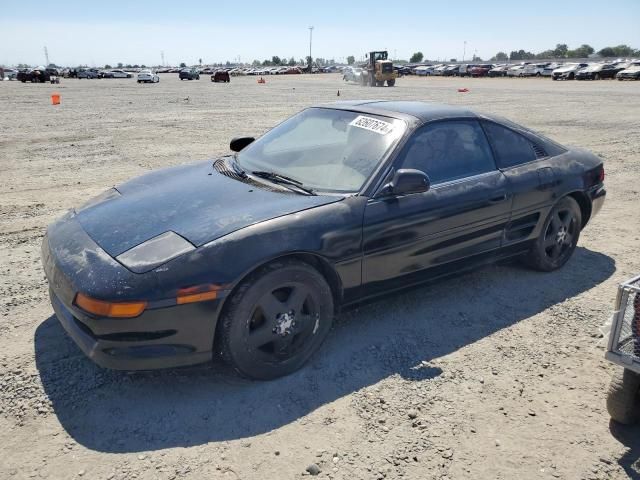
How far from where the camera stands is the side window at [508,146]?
157 inches

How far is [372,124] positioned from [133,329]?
2.14 m

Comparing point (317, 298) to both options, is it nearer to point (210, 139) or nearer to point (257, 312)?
point (257, 312)

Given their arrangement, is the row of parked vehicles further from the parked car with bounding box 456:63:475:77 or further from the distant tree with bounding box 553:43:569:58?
the distant tree with bounding box 553:43:569:58

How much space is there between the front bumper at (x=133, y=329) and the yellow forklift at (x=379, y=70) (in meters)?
38.3

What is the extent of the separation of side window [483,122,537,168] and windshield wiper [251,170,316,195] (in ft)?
5.46

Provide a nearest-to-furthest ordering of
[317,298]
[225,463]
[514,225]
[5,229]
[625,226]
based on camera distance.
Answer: [225,463] → [317,298] → [514,225] → [5,229] → [625,226]

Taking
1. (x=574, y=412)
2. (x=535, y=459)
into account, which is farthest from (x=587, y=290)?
(x=535, y=459)

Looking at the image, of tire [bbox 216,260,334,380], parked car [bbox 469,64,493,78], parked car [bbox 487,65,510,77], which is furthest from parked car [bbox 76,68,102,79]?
tire [bbox 216,260,334,380]

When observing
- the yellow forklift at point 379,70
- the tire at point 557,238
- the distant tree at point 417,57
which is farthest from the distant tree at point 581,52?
the tire at point 557,238

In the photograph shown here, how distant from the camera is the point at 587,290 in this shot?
4.17m

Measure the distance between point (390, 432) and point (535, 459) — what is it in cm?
69

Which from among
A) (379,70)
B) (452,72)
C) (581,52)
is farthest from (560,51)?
(379,70)

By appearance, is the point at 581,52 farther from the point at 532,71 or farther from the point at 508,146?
the point at 508,146

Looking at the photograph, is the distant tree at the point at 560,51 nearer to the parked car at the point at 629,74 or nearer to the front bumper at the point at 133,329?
the parked car at the point at 629,74
